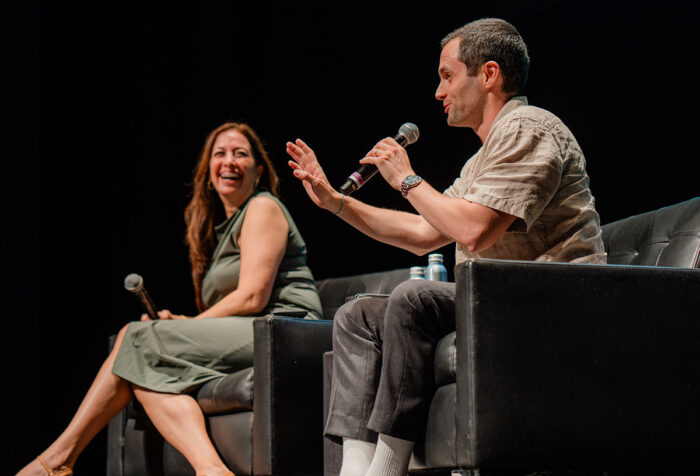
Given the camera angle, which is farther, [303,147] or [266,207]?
[266,207]

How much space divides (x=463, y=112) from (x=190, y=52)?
227 centimetres

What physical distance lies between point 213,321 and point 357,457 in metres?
1.01

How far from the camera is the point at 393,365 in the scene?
5.48 feet

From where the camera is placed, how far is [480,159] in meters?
1.86

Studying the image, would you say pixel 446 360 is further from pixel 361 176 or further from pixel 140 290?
pixel 140 290

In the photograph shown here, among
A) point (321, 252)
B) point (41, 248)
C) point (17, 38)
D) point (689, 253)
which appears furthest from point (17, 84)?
point (689, 253)

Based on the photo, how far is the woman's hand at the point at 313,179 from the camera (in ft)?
7.13

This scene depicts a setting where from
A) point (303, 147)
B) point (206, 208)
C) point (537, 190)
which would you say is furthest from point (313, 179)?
point (206, 208)

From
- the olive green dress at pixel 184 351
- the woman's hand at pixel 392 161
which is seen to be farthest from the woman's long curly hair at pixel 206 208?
the woman's hand at pixel 392 161

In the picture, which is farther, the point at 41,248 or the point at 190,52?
the point at 190,52

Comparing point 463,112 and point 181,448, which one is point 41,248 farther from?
point 463,112

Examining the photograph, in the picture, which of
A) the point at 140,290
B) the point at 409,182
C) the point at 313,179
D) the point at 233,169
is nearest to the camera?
the point at 409,182

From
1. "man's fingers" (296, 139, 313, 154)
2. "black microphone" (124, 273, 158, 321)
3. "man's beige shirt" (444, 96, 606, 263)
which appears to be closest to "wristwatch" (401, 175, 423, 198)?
"man's beige shirt" (444, 96, 606, 263)

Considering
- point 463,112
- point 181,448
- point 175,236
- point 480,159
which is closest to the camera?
point 480,159
